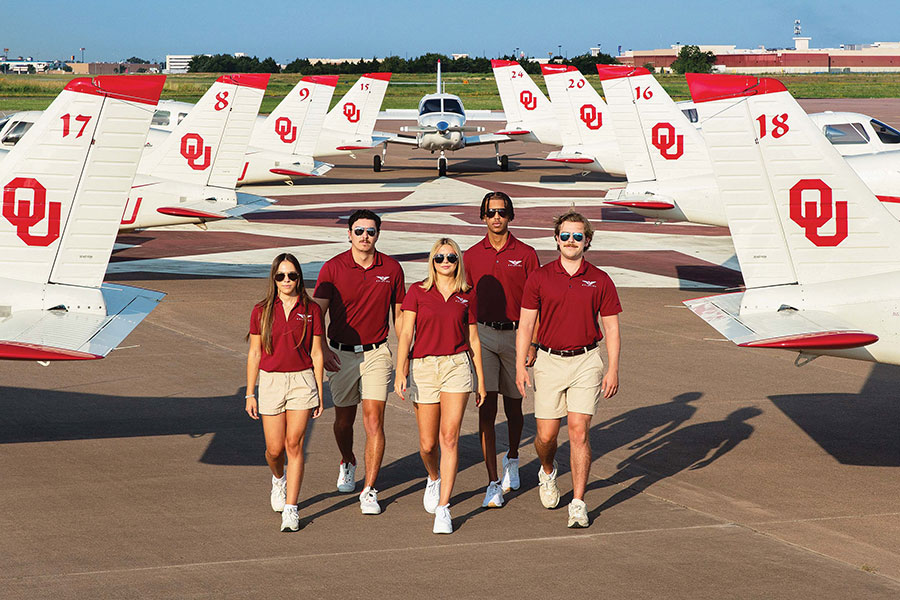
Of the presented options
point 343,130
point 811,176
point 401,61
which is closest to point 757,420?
point 811,176

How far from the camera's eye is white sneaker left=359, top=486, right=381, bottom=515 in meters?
6.94

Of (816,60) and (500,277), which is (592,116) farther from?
(816,60)

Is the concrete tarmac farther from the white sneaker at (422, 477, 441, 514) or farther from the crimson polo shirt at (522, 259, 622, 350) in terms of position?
the crimson polo shirt at (522, 259, 622, 350)

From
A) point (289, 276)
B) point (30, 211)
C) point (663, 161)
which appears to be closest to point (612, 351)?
point (289, 276)

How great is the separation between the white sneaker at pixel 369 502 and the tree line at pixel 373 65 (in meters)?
99.1

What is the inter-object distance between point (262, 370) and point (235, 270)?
1098 centimetres

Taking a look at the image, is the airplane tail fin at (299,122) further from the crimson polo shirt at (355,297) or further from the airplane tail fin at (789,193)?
the crimson polo shirt at (355,297)

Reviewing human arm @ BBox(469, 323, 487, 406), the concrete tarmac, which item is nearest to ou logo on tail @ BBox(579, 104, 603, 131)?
the concrete tarmac

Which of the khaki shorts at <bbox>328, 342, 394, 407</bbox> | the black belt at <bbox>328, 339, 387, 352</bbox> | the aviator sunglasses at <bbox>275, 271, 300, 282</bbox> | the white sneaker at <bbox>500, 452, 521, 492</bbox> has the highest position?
the aviator sunglasses at <bbox>275, 271, 300, 282</bbox>

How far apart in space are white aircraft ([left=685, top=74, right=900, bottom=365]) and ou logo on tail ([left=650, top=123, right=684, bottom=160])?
9604 millimetres

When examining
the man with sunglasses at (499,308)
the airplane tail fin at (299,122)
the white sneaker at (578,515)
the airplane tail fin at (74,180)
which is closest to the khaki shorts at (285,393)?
the man with sunglasses at (499,308)

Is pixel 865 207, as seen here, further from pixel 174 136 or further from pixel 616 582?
pixel 174 136

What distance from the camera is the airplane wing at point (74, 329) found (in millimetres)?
7105

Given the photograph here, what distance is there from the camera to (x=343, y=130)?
1347 inches
